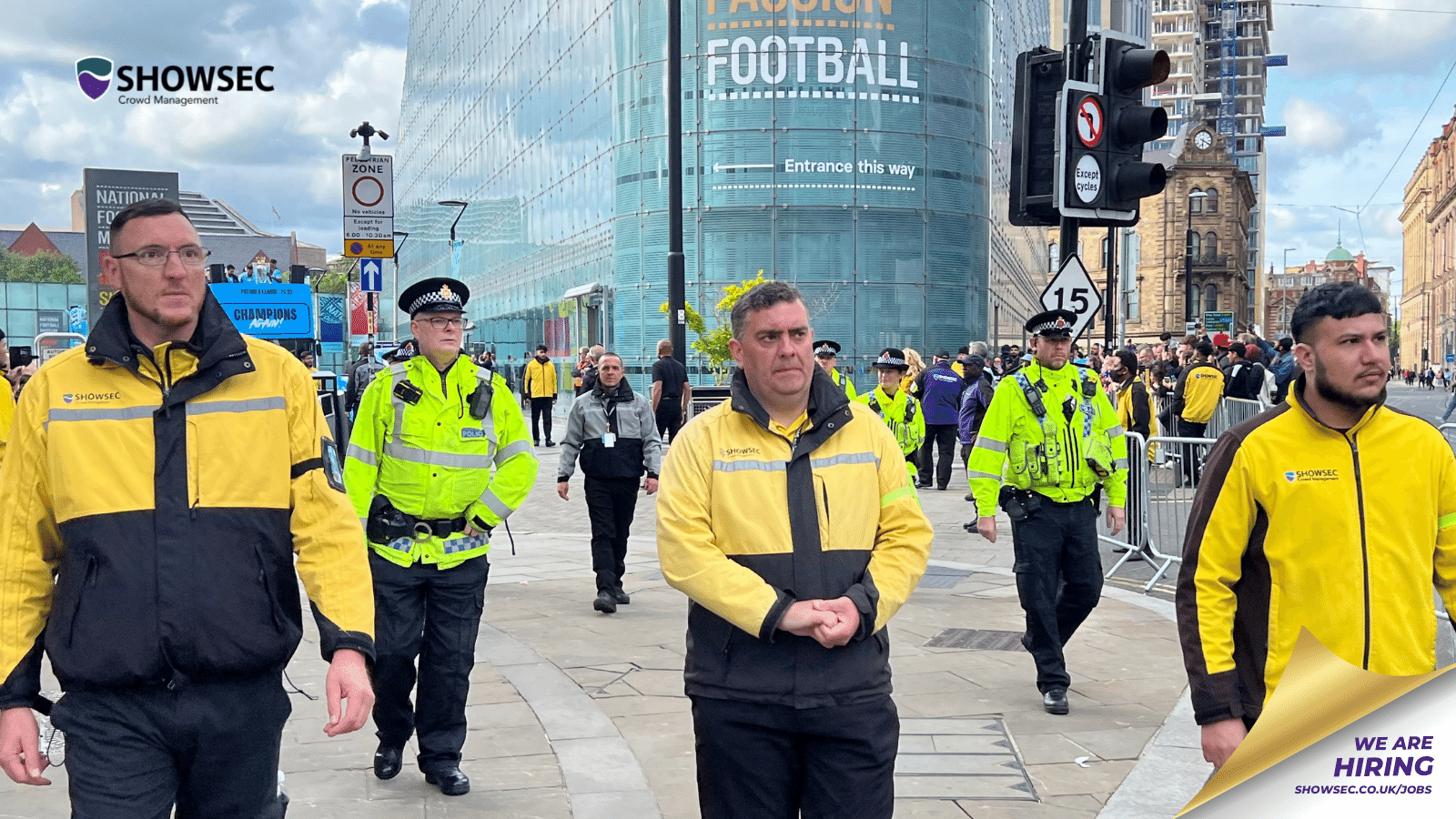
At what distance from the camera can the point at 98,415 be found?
2.97 metres

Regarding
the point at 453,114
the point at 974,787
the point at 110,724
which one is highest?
the point at 453,114

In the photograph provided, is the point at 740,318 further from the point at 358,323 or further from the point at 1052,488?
the point at 358,323

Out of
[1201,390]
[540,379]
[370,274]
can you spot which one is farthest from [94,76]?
[1201,390]

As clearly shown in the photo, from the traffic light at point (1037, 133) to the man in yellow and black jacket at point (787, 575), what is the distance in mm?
4243

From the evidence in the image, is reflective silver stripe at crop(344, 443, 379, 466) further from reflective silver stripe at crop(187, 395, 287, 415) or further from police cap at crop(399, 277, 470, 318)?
reflective silver stripe at crop(187, 395, 287, 415)

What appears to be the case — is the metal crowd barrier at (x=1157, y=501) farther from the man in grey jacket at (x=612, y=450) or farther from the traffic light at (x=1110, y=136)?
the man in grey jacket at (x=612, y=450)

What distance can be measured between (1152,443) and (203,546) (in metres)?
9.30

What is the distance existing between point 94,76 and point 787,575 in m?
18.7

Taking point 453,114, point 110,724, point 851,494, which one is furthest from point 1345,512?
point 453,114

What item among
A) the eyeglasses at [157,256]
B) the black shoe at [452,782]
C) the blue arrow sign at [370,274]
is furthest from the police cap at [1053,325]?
the blue arrow sign at [370,274]

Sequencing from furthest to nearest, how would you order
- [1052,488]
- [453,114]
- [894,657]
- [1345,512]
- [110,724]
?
[453,114] → [894,657] → [1052,488] → [1345,512] → [110,724]

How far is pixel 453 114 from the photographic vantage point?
200 ft

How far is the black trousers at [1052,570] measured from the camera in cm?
656

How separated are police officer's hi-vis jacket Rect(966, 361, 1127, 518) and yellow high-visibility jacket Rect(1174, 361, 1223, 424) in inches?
412
